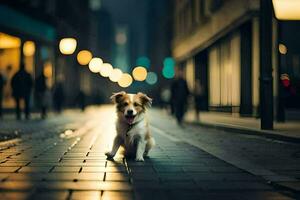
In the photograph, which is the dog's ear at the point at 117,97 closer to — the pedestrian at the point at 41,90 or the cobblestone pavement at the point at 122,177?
the cobblestone pavement at the point at 122,177

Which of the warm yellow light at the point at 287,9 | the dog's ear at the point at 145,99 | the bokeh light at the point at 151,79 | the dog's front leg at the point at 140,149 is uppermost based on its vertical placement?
the bokeh light at the point at 151,79

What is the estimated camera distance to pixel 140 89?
327ft

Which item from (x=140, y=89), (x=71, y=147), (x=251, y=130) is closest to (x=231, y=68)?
(x=251, y=130)

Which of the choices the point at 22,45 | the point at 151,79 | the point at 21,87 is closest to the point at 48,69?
the point at 22,45

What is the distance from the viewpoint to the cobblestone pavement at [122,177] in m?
5.54

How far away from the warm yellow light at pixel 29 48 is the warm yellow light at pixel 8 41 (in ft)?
4.12

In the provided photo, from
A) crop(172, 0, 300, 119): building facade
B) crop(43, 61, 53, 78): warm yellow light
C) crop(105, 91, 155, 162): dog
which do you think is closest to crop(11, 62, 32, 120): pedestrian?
crop(172, 0, 300, 119): building facade

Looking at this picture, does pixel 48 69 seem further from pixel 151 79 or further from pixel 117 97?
pixel 151 79

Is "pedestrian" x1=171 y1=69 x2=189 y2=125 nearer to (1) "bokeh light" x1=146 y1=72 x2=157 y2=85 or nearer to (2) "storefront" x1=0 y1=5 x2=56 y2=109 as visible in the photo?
(2) "storefront" x1=0 y1=5 x2=56 y2=109

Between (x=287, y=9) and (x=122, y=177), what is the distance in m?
7.24

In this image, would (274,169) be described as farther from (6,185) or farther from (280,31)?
(280,31)

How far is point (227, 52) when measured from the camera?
94.3 ft

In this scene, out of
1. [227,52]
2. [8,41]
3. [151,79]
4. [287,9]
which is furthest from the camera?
[151,79]

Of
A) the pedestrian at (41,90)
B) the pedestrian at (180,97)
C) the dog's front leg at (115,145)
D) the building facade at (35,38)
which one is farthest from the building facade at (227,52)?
→ the dog's front leg at (115,145)
